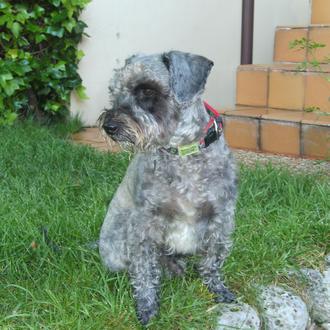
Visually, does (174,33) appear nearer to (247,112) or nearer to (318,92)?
(247,112)

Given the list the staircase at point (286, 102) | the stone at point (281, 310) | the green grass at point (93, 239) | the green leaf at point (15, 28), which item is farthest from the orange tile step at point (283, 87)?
the stone at point (281, 310)

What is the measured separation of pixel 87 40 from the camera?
5.55m

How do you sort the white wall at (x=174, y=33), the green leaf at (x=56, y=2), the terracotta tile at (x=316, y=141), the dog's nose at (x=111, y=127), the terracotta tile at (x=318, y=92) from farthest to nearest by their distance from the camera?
1. the white wall at (x=174, y=33)
2. the green leaf at (x=56, y=2)
3. the terracotta tile at (x=318, y=92)
4. the terracotta tile at (x=316, y=141)
5. the dog's nose at (x=111, y=127)

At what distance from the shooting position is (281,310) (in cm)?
261

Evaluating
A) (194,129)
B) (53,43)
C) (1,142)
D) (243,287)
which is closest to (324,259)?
(243,287)

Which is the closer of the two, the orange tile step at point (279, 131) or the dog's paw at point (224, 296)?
the dog's paw at point (224, 296)

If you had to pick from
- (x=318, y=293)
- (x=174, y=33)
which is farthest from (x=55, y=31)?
(x=318, y=293)

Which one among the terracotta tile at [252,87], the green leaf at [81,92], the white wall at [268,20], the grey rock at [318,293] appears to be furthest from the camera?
the white wall at [268,20]

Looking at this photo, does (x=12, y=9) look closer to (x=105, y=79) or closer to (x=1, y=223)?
(x=105, y=79)

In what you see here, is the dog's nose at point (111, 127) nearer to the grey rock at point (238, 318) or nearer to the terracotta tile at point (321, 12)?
the grey rock at point (238, 318)

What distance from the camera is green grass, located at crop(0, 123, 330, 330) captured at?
7.89 ft

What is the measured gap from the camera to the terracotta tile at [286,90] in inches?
199

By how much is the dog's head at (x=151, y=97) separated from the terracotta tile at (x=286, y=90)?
→ 2.86m

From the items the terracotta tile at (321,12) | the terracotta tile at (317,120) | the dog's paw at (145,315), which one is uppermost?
the terracotta tile at (321,12)
